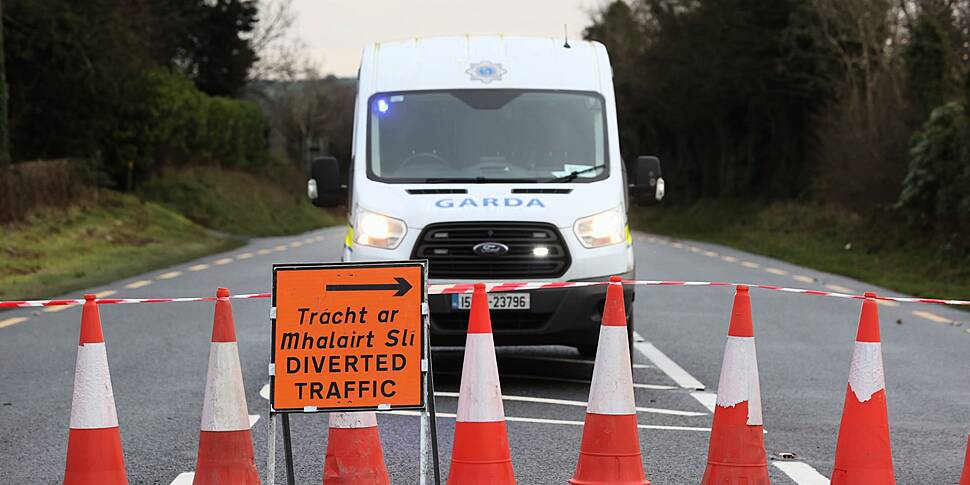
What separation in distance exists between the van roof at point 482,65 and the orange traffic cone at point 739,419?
18.9ft

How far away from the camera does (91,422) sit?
22.9 feet

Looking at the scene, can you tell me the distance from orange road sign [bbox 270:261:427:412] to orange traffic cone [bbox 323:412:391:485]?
20cm

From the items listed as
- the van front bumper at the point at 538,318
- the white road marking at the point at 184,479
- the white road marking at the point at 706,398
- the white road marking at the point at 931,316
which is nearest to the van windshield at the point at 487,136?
the van front bumper at the point at 538,318

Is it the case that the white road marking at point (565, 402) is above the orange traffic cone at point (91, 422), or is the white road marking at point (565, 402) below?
below

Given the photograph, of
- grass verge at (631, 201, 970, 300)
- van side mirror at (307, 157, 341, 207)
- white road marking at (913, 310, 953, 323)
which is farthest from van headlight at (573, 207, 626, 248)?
grass verge at (631, 201, 970, 300)

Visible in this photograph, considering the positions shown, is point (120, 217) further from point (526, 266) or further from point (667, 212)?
point (667, 212)

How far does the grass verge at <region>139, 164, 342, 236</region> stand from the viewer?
52000 millimetres

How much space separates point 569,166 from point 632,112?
224ft

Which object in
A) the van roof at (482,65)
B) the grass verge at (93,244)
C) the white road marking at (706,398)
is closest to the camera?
the white road marking at (706,398)

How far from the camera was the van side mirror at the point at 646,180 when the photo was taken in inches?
509

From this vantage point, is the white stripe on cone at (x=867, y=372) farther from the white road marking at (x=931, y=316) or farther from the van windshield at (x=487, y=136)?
the white road marking at (x=931, y=316)

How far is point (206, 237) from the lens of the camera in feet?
135

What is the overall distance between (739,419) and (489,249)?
178 inches

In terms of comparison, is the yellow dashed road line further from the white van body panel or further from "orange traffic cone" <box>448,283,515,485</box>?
"orange traffic cone" <box>448,283,515,485</box>
